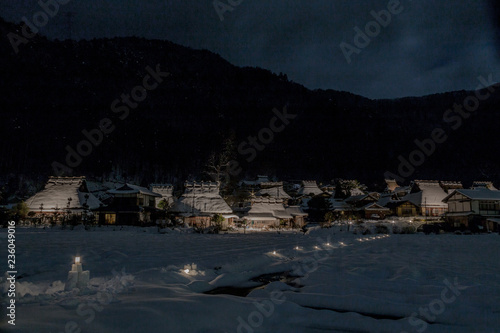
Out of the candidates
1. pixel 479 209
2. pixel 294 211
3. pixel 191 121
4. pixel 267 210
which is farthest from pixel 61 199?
pixel 191 121

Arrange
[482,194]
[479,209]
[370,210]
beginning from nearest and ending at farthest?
[479,209], [482,194], [370,210]

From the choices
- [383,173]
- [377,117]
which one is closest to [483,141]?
[377,117]

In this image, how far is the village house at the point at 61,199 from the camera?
32.9 m

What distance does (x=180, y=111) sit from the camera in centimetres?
10400

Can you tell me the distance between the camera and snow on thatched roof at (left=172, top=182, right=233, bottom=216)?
1388 inches

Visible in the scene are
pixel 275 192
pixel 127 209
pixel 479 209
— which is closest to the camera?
pixel 127 209

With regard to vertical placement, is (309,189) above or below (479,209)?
above

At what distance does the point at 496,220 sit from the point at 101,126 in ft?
254

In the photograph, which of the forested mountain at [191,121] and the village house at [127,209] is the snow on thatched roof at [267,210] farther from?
the forested mountain at [191,121]

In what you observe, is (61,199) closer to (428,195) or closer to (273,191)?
(273,191)

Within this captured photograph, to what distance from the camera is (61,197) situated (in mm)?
34531

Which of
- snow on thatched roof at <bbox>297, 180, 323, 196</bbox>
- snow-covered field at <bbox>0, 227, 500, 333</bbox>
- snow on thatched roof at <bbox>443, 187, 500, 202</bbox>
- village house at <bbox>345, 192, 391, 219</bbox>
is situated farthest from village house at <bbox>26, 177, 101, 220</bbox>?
snow on thatched roof at <bbox>443, 187, 500, 202</bbox>

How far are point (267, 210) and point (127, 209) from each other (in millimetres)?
16191

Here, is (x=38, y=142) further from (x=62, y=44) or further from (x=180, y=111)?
(x=62, y=44)
